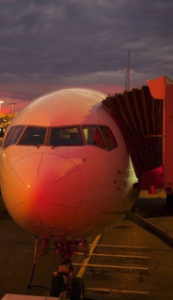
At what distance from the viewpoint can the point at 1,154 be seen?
786 centimetres

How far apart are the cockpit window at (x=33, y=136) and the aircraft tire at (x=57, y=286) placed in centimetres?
293

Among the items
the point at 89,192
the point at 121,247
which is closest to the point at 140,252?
the point at 121,247

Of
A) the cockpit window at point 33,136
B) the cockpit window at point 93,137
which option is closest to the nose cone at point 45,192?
the cockpit window at point 33,136

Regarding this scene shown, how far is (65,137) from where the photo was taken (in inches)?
284

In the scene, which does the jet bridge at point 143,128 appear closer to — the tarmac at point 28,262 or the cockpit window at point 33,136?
the tarmac at point 28,262

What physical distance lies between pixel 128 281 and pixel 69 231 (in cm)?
433

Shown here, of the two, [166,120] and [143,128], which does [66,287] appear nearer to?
[143,128]

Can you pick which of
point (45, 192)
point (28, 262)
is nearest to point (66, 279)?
point (45, 192)

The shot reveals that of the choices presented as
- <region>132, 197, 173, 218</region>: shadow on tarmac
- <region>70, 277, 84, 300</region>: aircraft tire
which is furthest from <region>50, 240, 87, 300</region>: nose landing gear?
<region>132, 197, 173, 218</region>: shadow on tarmac

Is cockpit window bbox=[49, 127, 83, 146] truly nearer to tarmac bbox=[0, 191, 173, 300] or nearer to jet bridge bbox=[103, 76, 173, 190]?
jet bridge bbox=[103, 76, 173, 190]

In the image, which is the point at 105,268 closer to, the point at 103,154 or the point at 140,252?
the point at 140,252

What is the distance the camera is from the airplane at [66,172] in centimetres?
624

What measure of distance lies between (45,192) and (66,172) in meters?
0.48

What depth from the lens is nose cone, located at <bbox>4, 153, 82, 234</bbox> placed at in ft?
20.1
